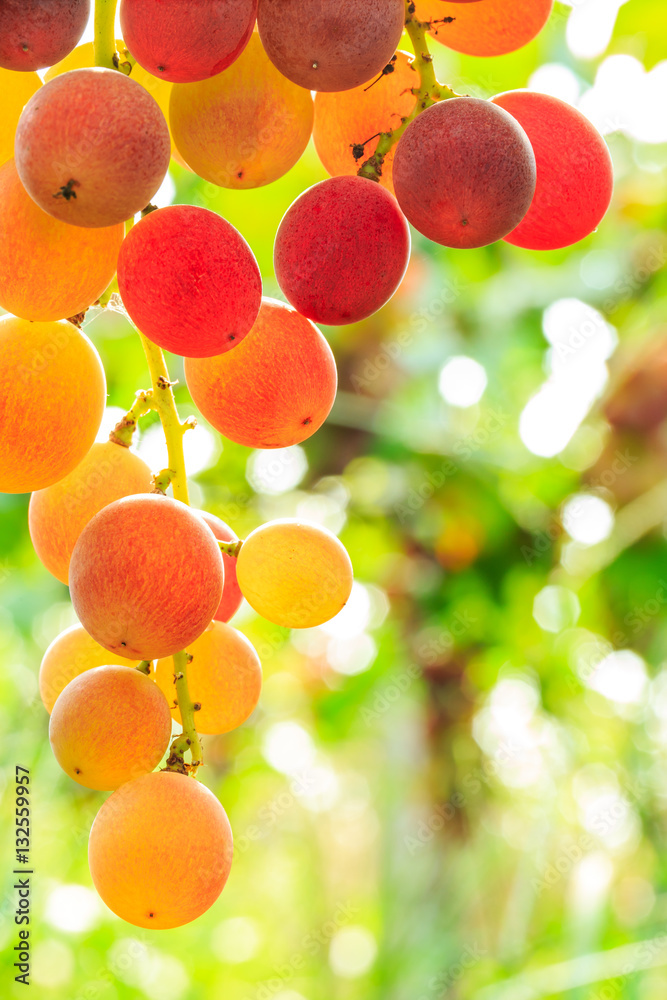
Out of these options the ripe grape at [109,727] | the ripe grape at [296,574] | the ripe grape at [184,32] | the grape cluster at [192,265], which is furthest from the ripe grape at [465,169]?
the ripe grape at [109,727]

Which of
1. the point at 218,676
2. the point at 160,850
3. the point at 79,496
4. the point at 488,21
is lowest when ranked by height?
the point at 160,850

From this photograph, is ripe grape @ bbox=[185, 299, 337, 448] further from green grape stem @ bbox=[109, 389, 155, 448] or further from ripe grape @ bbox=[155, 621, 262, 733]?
ripe grape @ bbox=[155, 621, 262, 733]

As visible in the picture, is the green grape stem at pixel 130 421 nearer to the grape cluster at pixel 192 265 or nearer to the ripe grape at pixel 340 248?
the grape cluster at pixel 192 265

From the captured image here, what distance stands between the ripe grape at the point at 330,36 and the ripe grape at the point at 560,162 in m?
0.12

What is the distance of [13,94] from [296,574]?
333 millimetres

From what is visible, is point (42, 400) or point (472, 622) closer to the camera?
point (42, 400)

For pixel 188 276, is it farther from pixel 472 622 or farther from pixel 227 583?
pixel 472 622

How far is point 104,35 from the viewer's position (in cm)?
42

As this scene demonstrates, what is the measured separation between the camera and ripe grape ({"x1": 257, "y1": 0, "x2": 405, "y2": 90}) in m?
0.39

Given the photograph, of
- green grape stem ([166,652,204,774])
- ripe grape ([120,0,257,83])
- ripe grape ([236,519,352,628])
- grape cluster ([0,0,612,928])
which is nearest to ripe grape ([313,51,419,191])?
grape cluster ([0,0,612,928])

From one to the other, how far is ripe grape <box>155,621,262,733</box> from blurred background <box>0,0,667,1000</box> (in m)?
0.82

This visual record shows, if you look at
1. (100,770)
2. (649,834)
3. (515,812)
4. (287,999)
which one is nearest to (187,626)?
(100,770)

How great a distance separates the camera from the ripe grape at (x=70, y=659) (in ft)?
1.84

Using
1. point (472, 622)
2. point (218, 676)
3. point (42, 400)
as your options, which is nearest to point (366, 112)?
point (42, 400)
